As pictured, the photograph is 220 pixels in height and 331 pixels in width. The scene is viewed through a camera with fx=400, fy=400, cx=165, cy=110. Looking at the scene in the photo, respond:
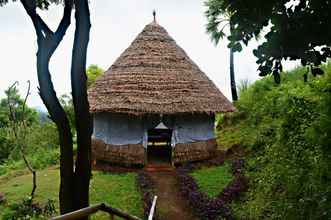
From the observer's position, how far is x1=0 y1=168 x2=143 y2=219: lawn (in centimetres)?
1026

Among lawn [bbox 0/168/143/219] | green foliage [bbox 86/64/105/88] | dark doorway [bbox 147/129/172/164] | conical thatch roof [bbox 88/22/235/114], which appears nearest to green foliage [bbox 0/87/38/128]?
green foliage [bbox 86/64/105/88]

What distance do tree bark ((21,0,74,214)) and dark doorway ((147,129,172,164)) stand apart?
29.3ft

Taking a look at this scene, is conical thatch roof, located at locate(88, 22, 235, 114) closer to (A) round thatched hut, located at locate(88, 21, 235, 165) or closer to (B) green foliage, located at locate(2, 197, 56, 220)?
(A) round thatched hut, located at locate(88, 21, 235, 165)

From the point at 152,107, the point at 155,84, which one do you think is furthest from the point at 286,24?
the point at 155,84

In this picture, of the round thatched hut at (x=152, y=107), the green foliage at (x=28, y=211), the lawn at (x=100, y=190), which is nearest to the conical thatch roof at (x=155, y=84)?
the round thatched hut at (x=152, y=107)

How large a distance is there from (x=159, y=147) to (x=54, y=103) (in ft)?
37.5

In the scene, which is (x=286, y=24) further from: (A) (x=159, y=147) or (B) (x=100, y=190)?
(A) (x=159, y=147)

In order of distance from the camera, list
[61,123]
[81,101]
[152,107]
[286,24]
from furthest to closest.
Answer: [152,107], [61,123], [81,101], [286,24]

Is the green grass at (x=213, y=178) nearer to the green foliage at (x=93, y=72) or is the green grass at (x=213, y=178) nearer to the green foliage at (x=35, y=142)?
the green foliage at (x=35, y=142)

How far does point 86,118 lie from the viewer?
5.56 m

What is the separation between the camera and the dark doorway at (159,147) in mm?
14761

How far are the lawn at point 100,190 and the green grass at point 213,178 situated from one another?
6.33 ft

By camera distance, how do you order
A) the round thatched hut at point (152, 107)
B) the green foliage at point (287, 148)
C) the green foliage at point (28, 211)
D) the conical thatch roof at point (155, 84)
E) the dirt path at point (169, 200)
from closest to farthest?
the green foliage at point (287, 148) < the green foliage at point (28, 211) < the dirt path at point (169, 200) < the conical thatch roof at point (155, 84) < the round thatched hut at point (152, 107)

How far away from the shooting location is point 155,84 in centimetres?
1406
